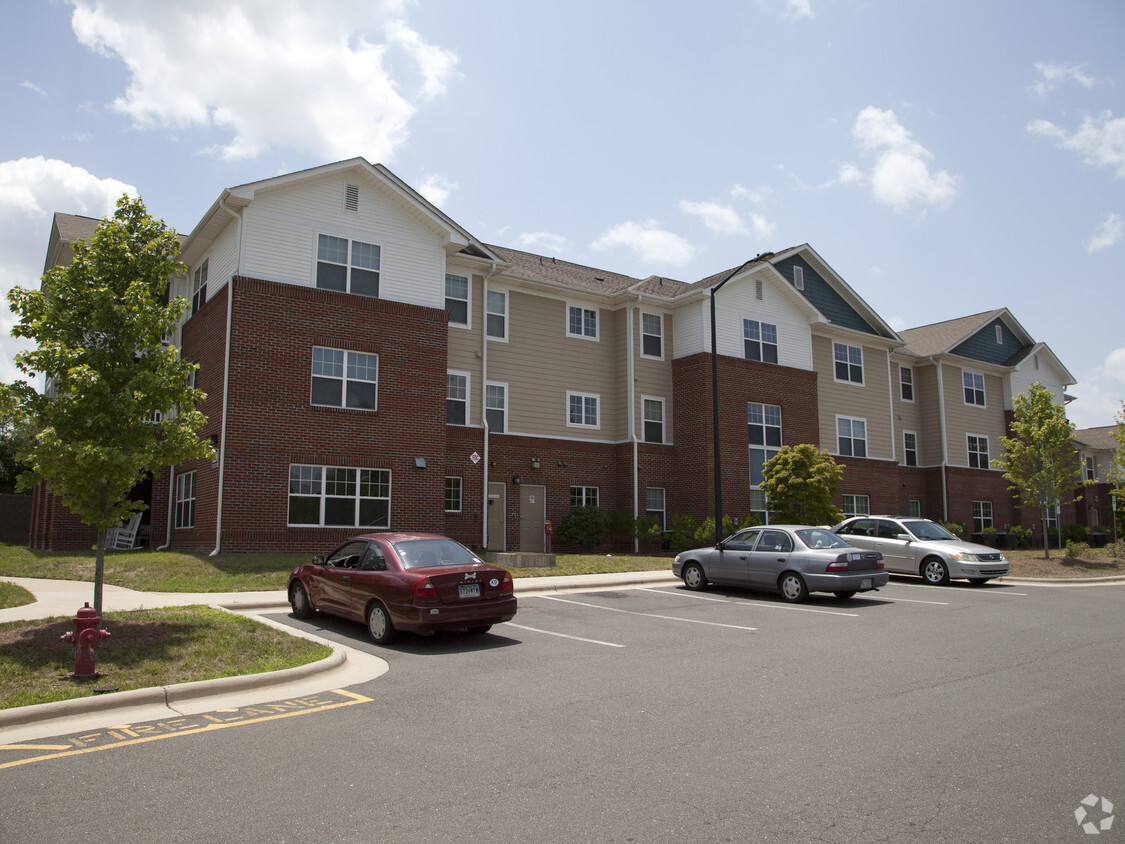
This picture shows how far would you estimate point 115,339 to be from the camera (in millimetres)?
10398

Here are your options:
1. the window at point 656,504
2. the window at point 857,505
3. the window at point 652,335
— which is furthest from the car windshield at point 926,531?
the window at point 857,505

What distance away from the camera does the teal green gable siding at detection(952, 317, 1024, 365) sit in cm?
3910

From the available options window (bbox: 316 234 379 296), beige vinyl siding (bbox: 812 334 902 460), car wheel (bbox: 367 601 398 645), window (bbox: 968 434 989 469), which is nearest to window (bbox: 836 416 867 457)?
beige vinyl siding (bbox: 812 334 902 460)

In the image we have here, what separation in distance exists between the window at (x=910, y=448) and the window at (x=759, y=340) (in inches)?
448

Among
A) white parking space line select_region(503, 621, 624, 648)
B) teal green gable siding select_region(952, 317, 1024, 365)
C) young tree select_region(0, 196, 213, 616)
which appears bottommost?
white parking space line select_region(503, 621, 624, 648)

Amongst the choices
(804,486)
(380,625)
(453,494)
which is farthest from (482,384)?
(380,625)

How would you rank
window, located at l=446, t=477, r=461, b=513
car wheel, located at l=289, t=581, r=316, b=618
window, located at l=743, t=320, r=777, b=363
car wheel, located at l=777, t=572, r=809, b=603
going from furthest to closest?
1. window, located at l=743, t=320, r=777, b=363
2. window, located at l=446, t=477, r=461, b=513
3. car wheel, located at l=777, t=572, r=809, b=603
4. car wheel, located at l=289, t=581, r=316, b=618

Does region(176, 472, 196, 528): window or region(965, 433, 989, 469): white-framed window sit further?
region(965, 433, 989, 469): white-framed window

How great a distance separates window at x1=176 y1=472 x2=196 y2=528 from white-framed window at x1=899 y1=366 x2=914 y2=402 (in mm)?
30543

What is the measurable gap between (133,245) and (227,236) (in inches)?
444

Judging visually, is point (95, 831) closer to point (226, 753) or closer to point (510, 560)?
point (226, 753)

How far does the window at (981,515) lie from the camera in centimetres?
3822

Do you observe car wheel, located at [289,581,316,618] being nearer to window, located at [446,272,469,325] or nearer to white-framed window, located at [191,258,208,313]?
white-framed window, located at [191,258,208,313]

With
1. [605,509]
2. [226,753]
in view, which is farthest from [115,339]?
[605,509]
